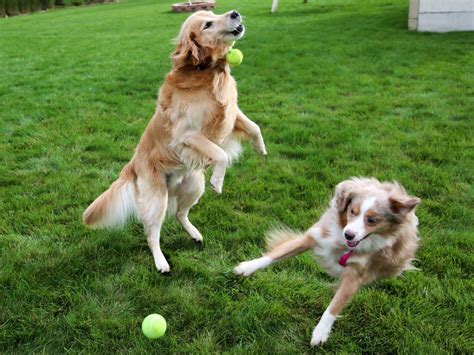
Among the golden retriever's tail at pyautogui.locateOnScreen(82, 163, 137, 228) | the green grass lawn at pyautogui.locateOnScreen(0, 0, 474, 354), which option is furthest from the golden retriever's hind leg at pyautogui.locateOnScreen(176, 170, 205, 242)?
the golden retriever's tail at pyautogui.locateOnScreen(82, 163, 137, 228)

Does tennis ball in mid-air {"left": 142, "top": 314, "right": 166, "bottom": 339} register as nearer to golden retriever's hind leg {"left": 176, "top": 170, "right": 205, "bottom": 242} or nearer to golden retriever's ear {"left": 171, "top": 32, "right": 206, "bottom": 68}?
golden retriever's hind leg {"left": 176, "top": 170, "right": 205, "bottom": 242}

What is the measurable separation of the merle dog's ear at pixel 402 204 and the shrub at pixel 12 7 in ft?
110

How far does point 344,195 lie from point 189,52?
5.19 ft

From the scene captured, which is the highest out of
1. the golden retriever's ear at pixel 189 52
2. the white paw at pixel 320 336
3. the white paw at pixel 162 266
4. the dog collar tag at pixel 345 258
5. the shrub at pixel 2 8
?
the shrub at pixel 2 8

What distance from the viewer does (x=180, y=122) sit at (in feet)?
11.2

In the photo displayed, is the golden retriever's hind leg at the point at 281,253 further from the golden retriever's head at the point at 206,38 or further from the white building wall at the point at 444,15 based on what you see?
the white building wall at the point at 444,15

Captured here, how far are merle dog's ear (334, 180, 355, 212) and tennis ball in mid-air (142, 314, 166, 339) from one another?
4.19 feet

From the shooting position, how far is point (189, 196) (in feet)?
12.3

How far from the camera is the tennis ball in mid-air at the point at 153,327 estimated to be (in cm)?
259

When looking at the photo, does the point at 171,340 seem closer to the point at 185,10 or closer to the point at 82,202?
the point at 82,202

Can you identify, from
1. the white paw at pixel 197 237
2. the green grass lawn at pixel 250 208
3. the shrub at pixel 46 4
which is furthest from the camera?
the shrub at pixel 46 4

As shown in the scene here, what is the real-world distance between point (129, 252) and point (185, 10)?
18.4 m

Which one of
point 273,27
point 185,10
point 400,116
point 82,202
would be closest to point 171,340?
point 82,202

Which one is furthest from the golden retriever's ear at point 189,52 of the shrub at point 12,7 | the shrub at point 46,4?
the shrub at point 46,4
